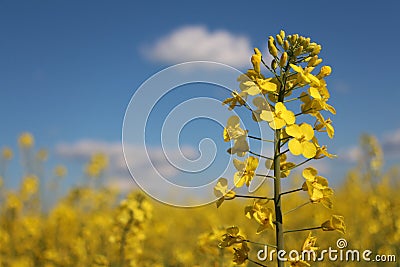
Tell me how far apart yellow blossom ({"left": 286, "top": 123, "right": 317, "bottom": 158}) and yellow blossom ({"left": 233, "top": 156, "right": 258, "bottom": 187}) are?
248 millimetres

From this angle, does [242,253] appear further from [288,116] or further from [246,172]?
[288,116]

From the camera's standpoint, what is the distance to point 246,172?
2.51m

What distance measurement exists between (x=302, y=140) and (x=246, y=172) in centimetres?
36

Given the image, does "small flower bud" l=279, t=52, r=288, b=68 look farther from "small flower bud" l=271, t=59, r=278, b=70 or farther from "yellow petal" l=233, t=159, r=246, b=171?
"yellow petal" l=233, t=159, r=246, b=171

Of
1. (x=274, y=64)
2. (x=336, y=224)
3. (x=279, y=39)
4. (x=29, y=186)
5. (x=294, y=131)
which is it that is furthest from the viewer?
(x=29, y=186)

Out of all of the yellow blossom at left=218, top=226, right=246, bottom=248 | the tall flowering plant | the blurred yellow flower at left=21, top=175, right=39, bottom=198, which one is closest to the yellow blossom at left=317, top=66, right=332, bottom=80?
the tall flowering plant

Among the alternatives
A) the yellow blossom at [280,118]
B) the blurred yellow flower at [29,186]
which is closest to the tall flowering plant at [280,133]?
the yellow blossom at [280,118]

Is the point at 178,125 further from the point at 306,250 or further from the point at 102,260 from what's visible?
the point at 102,260

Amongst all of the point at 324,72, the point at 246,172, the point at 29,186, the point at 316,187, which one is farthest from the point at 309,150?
the point at 29,186

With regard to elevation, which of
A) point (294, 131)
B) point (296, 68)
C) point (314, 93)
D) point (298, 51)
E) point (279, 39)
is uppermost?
point (279, 39)

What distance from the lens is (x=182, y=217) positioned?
47.9 ft

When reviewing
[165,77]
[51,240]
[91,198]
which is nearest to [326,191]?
[165,77]

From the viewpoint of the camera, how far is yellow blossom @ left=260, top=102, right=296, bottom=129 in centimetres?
234

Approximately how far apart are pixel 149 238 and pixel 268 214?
307 inches
